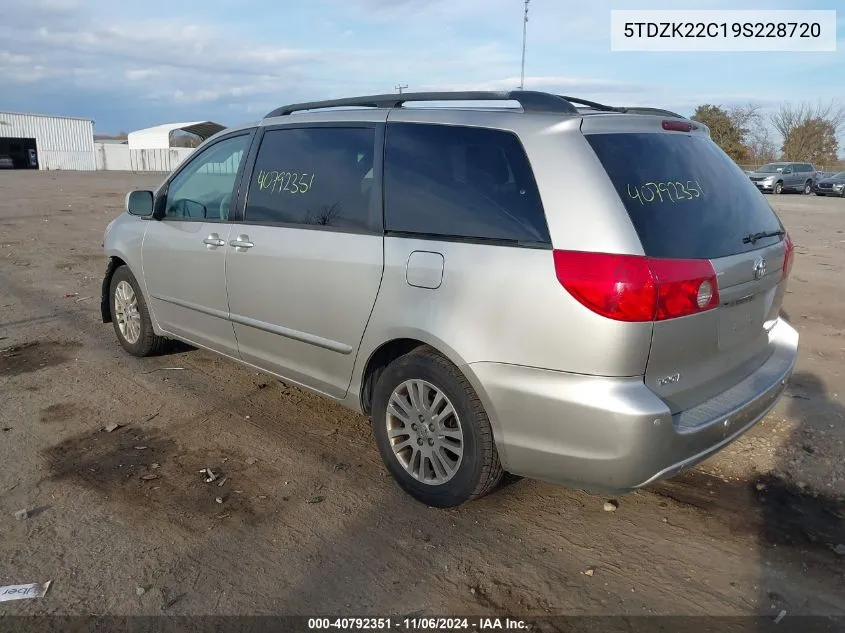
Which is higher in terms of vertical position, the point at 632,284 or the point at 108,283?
the point at 632,284

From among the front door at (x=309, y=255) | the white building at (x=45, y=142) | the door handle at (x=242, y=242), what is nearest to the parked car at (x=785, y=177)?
the front door at (x=309, y=255)

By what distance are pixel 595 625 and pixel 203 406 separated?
3.01 meters

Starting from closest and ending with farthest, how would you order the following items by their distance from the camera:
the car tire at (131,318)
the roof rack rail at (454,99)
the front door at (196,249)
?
the roof rack rail at (454,99) → the front door at (196,249) → the car tire at (131,318)

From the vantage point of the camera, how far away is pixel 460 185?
10.1 feet

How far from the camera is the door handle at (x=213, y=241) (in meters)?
4.19

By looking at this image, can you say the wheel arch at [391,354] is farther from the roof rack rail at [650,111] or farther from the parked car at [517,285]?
the roof rack rail at [650,111]

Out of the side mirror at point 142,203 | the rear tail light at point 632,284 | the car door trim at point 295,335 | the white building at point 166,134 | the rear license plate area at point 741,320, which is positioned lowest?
the car door trim at point 295,335

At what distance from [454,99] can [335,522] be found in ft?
7.12

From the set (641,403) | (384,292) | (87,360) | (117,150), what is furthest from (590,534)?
(117,150)

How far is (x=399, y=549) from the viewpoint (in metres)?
2.96

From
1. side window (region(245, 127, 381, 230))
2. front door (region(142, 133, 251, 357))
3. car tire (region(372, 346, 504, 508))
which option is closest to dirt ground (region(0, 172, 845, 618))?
car tire (region(372, 346, 504, 508))

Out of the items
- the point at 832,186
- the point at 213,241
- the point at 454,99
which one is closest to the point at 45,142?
the point at 832,186

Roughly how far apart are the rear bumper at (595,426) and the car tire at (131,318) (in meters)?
3.35

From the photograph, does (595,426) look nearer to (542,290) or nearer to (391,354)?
(542,290)
